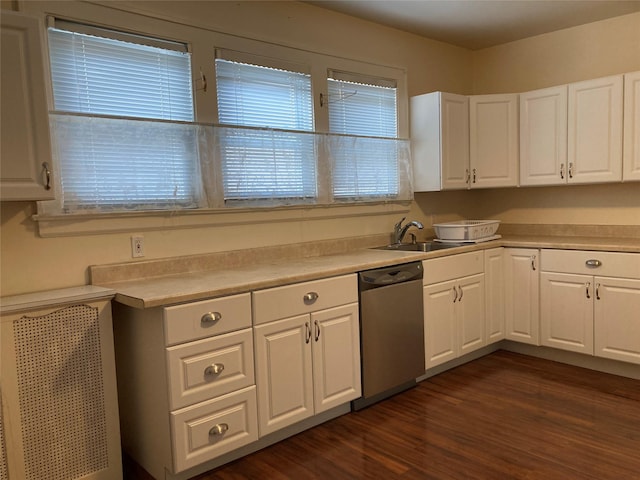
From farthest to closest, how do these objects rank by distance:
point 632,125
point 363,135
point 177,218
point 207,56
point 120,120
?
point 363,135 < point 632,125 < point 207,56 < point 177,218 < point 120,120

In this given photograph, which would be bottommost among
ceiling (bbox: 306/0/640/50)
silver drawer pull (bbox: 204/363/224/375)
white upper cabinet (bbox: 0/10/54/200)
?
silver drawer pull (bbox: 204/363/224/375)

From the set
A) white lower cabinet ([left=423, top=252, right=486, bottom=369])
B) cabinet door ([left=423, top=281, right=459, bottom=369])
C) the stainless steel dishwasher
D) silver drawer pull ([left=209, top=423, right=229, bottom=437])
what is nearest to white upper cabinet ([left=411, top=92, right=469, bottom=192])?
white lower cabinet ([left=423, top=252, right=486, bottom=369])

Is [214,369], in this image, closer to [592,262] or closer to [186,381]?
[186,381]

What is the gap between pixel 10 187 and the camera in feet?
6.77

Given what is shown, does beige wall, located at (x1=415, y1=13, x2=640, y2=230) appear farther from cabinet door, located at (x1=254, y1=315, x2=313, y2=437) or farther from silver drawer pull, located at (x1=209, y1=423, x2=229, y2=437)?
silver drawer pull, located at (x1=209, y1=423, x2=229, y2=437)

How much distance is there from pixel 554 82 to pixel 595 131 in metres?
0.77

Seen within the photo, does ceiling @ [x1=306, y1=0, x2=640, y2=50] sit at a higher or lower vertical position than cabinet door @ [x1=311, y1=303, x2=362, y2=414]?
higher

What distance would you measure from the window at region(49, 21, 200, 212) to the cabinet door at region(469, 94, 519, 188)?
2.38 metres

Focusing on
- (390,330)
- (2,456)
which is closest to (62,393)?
(2,456)

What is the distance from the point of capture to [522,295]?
392 cm

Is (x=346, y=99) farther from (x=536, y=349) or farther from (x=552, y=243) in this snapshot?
(x=536, y=349)

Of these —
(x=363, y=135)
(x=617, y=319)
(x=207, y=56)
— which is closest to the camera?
(x=207, y=56)

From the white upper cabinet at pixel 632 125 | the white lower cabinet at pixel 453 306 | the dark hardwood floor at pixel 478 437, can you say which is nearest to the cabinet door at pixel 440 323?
the white lower cabinet at pixel 453 306

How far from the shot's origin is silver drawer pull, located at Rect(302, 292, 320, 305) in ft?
8.89
